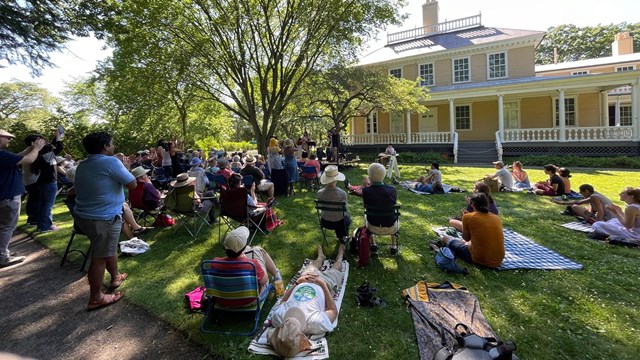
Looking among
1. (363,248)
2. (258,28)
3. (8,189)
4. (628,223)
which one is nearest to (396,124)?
(258,28)

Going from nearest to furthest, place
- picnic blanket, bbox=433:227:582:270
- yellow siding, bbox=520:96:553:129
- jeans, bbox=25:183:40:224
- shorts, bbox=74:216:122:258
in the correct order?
shorts, bbox=74:216:122:258
picnic blanket, bbox=433:227:582:270
jeans, bbox=25:183:40:224
yellow siding, bbox=520:96:553:129

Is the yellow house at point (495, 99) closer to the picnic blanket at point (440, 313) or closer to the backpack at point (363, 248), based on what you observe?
the backpack at point (363, 248)

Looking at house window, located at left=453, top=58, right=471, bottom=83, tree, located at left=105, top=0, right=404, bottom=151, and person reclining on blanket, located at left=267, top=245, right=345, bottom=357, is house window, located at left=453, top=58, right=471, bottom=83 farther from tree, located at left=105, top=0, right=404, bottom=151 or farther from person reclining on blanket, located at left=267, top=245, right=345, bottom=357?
person reclining on blanket, located at left=267, top=245, right=345, bottom=357

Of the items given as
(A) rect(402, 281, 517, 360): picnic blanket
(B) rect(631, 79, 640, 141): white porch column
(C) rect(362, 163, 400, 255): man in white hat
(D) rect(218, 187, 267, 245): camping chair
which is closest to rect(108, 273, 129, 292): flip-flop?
(D) rect(218, 187, 267, 245): camping chair

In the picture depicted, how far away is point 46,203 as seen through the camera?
6.59m

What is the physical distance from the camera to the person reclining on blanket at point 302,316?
104 inches

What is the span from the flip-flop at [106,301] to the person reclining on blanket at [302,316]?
7.04 feet

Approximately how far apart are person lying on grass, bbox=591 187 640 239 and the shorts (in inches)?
288

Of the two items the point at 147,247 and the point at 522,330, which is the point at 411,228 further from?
the point at 147,247

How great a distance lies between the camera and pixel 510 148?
57.0ft

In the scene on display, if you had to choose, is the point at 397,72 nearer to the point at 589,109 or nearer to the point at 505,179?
→ the point at 589,109

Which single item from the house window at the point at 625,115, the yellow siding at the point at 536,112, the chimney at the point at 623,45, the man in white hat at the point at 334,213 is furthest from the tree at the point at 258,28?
the chimney at the point at 623,45

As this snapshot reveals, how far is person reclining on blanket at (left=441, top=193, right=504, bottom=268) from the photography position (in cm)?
424

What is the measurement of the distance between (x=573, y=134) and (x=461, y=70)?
7455 mm
